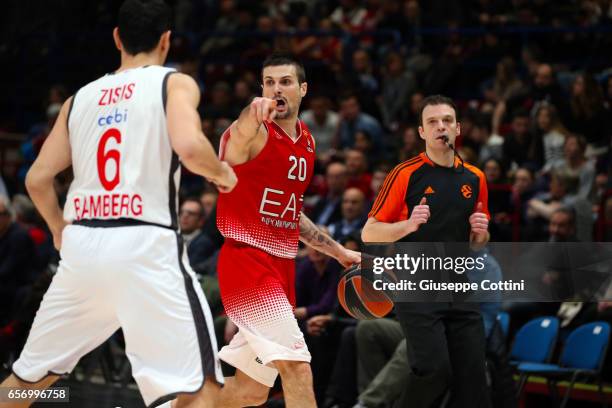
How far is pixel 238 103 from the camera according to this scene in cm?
1554

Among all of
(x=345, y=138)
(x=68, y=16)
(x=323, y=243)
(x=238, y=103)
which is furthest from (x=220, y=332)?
(x=68, y=16)

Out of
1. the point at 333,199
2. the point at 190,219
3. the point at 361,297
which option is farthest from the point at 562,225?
the point at 190,219

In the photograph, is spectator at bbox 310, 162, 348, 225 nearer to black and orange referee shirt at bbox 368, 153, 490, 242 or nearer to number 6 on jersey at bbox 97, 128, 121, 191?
black and orange referee shirt at bbox 368, 153, 490, 242

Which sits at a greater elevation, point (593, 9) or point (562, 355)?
point (593, 9)

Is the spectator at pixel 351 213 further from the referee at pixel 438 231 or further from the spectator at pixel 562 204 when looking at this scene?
the referee at pixel 438 231

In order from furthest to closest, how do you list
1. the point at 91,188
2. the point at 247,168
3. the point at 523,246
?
the point at 523,246 → the point at 247,168 → the point at 91,188

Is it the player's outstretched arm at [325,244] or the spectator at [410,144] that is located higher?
the spectator at [410,144]

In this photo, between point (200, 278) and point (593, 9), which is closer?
point (200, 278)

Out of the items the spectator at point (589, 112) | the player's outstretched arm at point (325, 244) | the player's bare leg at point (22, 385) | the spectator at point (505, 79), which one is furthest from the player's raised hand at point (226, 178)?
the spectator at point (505, 79)

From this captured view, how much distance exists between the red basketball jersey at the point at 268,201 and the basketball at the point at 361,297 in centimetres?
80

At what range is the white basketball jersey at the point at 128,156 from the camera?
5141 mm

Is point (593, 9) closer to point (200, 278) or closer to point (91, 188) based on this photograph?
point (200, 278)

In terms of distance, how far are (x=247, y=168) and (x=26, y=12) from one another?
41.7ft

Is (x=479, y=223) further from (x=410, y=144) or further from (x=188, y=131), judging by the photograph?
(x=410, y=144)
